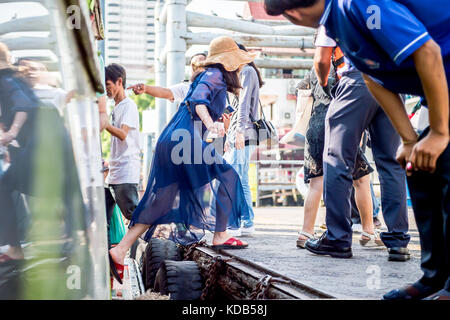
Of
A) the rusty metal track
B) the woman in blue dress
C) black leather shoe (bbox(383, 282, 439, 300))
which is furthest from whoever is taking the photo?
the woman in blue dress

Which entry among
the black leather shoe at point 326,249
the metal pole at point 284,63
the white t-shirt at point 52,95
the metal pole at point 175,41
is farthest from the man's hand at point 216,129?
the metal pole at point 284,63

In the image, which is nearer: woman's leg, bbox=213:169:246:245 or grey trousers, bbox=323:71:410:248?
grey trousers, bbox=323:71:410:248

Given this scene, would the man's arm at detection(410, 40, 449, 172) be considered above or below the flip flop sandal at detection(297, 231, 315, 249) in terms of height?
above

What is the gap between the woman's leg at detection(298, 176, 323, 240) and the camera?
4293 mm

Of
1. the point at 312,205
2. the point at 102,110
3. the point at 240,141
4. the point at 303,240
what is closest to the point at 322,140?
the point at 312,205

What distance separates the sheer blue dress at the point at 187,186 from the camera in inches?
162

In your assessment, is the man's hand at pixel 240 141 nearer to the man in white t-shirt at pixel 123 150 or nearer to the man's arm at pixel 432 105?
the man in white t-shirt at pixel 123 150

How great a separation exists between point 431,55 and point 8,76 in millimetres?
1320

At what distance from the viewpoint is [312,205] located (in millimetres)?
4332

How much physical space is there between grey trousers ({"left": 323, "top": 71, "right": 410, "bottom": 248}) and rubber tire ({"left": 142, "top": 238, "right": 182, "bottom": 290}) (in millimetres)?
1547

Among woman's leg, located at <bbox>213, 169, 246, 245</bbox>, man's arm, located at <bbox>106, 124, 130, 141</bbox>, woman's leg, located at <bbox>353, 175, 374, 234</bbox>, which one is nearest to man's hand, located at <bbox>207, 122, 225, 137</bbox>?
woman's leg, located at <bbox>213, 169, 246, 245</bbox>

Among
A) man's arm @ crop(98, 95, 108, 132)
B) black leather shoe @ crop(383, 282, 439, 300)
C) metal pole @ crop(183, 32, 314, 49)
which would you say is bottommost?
black leather shoe @ crop(383, 282, 439, 300)

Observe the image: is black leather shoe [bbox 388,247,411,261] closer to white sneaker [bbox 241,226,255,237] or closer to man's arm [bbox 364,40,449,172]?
man's arm [bbox 364,40,449,172]

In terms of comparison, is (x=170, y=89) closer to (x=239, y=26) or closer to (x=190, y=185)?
(x=190, y=185)
